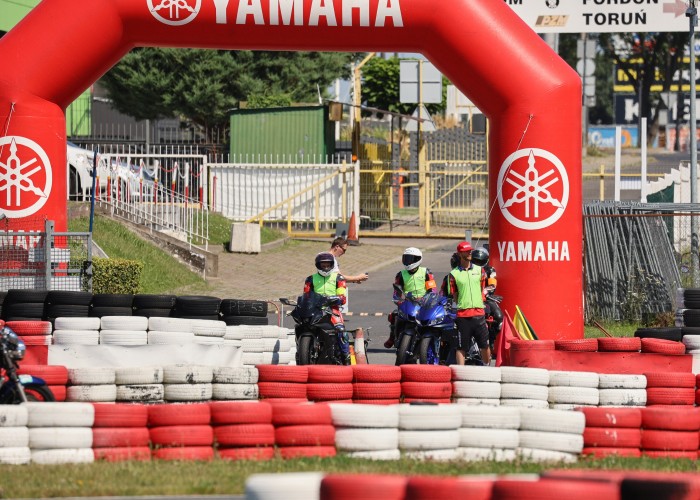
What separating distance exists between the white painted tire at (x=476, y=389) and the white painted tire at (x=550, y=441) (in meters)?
1.90

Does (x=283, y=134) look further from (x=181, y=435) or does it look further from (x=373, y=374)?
(x=181, y=435)

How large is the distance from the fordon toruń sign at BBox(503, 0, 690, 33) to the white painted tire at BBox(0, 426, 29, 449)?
1216cm

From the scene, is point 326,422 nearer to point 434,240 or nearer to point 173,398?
point 173,398

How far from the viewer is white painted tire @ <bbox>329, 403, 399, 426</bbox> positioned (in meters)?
10.1

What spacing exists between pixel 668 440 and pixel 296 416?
2.97 metres

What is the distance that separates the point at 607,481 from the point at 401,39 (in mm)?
9610

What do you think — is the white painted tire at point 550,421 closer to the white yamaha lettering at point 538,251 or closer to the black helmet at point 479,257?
the black helmet at point 479,257

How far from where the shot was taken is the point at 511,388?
12492 millimetres

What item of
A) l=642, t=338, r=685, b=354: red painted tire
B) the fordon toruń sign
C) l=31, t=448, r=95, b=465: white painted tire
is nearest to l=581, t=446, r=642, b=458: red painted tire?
l=31, t=448, r=95, b=465: white painted tire

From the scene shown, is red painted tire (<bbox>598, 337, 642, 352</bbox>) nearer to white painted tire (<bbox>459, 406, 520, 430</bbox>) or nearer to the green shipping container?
white painted tire (<bbox>459, 406, 520, 430</bbox>)

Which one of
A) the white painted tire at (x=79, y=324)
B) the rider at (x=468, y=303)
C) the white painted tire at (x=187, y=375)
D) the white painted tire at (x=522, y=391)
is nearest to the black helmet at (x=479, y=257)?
the rider at (x=468, y=303)

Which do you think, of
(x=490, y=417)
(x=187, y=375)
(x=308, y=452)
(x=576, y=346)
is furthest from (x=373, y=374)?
(x=576, y=346)

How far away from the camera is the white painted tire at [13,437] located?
31.3 feet

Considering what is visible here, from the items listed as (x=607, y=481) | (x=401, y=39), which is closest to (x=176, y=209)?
(x=401, y=39)
